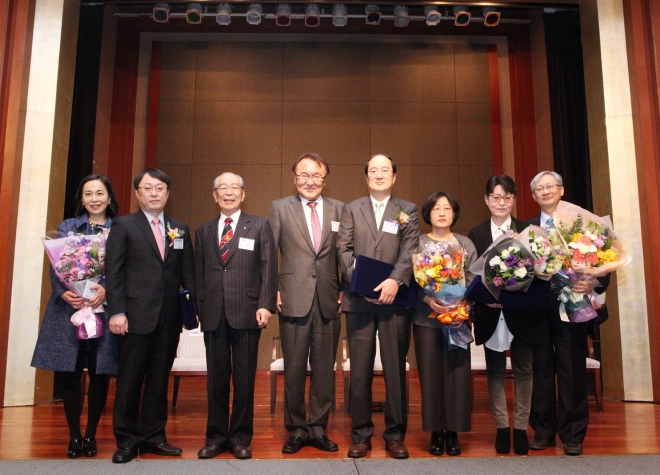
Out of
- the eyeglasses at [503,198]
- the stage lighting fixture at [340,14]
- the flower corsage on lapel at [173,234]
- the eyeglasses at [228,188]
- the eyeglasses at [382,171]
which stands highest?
the stage lighting fixture at [340,14]

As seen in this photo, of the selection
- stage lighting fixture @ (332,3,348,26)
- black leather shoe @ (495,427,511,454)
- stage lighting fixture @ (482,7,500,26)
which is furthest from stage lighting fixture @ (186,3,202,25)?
black leather shoe @ (495,427,511,454)

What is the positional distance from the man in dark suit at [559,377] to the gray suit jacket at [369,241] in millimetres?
782

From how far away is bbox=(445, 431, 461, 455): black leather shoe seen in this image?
2.94m

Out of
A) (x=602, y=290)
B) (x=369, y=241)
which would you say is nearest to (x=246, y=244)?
(x=369, y=241)

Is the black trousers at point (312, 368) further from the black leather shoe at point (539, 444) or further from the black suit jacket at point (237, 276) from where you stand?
the black leather shoe at point (539, 444)

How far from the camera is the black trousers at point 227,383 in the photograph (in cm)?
299

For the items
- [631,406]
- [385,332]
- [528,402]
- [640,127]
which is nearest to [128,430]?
[385,332]

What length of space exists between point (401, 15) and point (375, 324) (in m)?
4.57

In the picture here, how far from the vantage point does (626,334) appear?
191 inches

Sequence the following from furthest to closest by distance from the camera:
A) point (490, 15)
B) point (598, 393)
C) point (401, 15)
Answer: point (401, 15) < point (490, 15) < point (598, 393)

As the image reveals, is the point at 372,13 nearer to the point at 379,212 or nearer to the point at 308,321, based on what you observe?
the point at 379,212

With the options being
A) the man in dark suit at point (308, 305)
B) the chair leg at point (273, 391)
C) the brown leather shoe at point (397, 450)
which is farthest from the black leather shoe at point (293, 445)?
the chair leg at point (273, 391)

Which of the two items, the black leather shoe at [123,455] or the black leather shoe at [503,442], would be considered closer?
the black leather shoe at [123,455]

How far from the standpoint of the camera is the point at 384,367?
9.96ft
